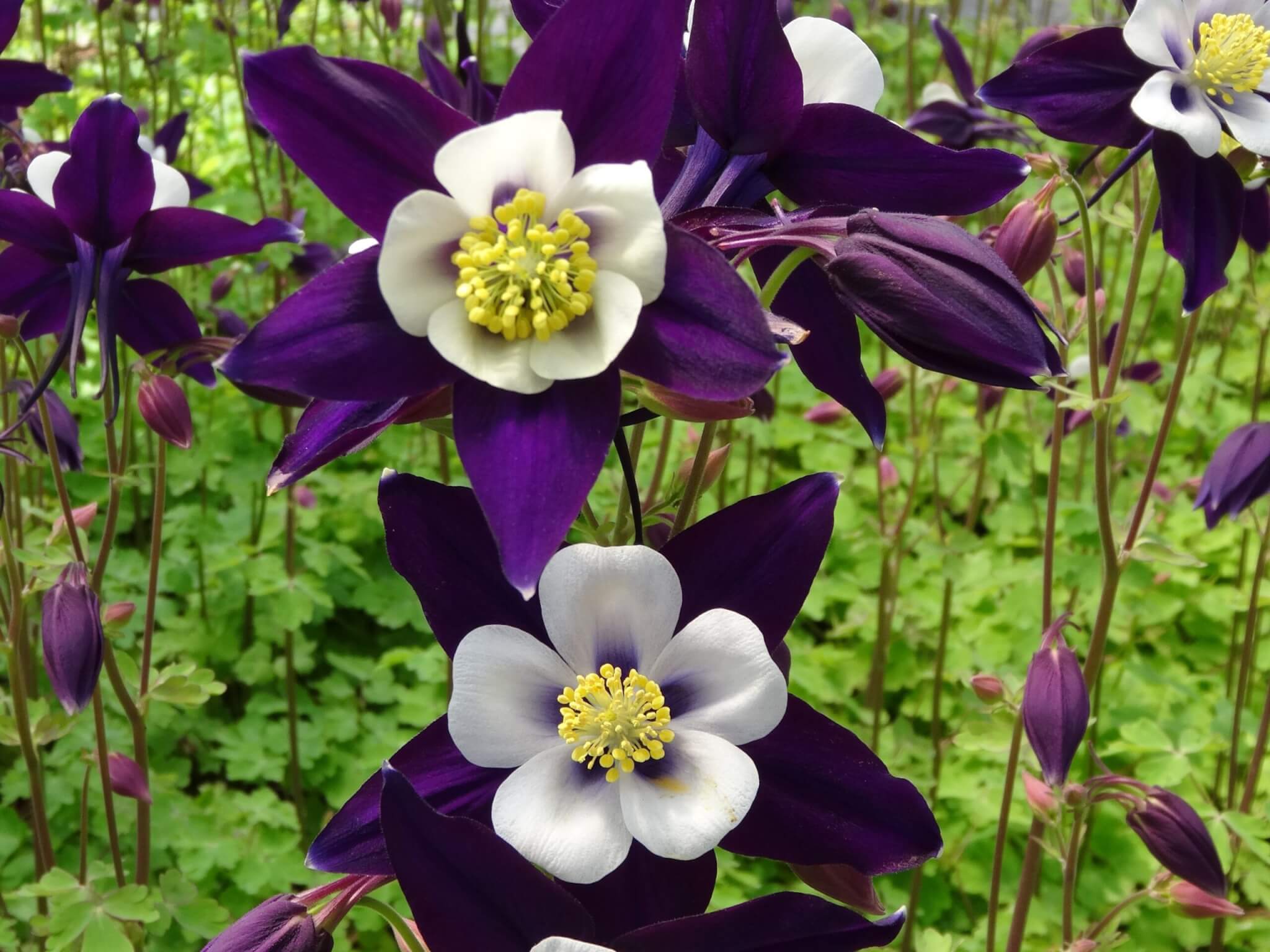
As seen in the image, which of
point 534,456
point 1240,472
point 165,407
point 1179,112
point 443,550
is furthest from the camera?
point 1240,472

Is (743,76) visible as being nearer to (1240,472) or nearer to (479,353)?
(479,353)

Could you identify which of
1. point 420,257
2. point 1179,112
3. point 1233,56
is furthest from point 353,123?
point 1233,56

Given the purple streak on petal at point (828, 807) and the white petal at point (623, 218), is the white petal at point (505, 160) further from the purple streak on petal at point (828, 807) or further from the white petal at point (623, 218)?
the purple streak on petal at point (828, 807)

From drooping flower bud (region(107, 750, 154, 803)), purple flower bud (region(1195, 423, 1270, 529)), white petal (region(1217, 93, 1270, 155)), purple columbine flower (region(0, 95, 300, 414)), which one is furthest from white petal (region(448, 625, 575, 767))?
purple flower bud (region(1195, 423, 1270, 529))

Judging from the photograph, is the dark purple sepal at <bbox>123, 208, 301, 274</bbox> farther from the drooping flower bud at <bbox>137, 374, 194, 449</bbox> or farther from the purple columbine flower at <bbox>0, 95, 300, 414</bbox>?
the drooping flower bud at <bbox>137, 374, 194, 449</bbox>

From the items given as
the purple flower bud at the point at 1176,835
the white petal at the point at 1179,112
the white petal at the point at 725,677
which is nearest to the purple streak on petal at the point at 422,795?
the white petal at the point at 725,677

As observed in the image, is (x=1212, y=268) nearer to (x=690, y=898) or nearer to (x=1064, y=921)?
(x=690, y=898)
